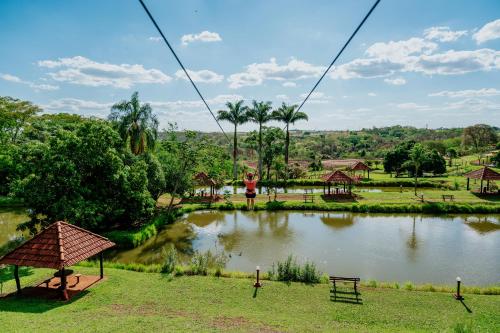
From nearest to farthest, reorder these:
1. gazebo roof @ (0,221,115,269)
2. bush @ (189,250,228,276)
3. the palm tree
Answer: gazebo roof @ (0,221,115,269) < bush @ (189,250,228,276) < the palm tree

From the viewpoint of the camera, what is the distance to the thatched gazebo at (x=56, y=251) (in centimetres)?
1172

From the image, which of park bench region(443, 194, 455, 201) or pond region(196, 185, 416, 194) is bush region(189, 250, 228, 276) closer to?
pond region(196, 185, 416, 194)

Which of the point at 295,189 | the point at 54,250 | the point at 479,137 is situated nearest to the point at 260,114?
the point at 295,189

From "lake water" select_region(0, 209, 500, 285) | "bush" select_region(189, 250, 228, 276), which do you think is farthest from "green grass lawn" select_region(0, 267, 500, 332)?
"lake water" select_region(0, 209, 500, 285)

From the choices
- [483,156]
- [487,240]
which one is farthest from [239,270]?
[483,156]

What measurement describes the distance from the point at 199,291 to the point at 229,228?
1101 centimetres

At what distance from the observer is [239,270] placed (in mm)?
16344

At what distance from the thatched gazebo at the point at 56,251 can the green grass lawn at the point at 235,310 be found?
1.09m

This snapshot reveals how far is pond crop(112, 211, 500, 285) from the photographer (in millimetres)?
16484

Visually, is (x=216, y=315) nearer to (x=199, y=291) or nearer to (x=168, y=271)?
(x=199, y=291)

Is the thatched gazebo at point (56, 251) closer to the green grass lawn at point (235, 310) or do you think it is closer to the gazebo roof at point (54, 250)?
the gazebo roof at point (54, 250)

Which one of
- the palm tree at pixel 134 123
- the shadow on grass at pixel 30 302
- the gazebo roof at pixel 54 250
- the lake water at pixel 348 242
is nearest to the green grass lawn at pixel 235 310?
the shadow on grass at pixel 30 302

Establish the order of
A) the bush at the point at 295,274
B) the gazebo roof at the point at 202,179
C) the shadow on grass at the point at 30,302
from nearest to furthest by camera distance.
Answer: the shadow on grass at the point at 30,302 → the bush at the point at 295,274 → the gazebo roof at the point at 202,179

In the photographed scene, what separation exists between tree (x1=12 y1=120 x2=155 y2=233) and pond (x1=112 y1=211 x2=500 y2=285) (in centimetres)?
296
